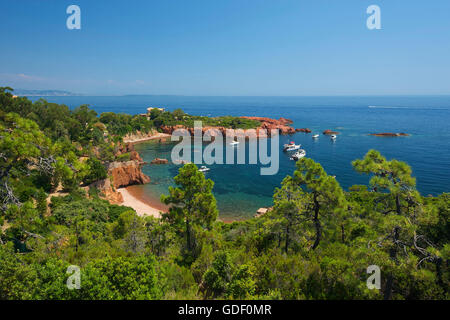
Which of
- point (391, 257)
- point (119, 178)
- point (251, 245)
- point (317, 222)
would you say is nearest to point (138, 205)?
point (119, 178)

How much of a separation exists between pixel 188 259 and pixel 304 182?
7.12m

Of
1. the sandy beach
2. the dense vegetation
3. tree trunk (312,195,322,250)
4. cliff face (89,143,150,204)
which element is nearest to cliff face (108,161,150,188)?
cliff face (89,143,150,204)

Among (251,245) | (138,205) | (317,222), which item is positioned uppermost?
(317,222)

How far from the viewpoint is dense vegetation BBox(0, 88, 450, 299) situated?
7.49m

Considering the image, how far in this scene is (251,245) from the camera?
12289 mm

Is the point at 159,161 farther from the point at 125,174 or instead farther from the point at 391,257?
the point at 391,257

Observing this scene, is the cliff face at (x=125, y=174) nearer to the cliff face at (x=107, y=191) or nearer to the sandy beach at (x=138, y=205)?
the sandy beach at (x=138, y=205)

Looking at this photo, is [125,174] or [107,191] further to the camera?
[125,174]

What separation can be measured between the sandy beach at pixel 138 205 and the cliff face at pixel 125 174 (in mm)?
1709

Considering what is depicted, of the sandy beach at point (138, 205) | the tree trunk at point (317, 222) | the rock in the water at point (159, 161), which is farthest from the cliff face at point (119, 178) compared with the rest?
the tree trunk at point (317, 222)

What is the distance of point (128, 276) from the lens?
24.6 ft

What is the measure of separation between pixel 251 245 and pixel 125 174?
30.7 meters
